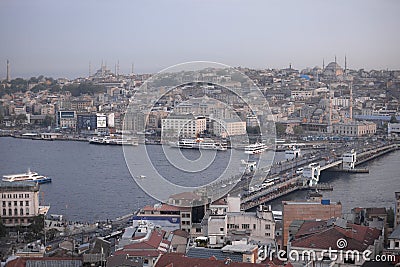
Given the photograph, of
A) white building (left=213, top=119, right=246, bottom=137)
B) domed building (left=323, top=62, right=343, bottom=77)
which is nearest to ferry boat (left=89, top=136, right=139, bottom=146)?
white building (left=213, top=119, right=246, bottom=137)

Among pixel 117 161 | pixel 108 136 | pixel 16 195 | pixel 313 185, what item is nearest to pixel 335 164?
pixel 313 185

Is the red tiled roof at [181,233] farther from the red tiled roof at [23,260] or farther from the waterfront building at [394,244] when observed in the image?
the waterfront building at [394,244]

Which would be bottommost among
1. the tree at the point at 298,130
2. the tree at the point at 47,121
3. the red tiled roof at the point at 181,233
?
the red tiled roof at the point at 181,233

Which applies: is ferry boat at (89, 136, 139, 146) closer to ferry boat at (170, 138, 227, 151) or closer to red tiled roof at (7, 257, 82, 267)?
ferry boat at (170, 138, 227, 151)

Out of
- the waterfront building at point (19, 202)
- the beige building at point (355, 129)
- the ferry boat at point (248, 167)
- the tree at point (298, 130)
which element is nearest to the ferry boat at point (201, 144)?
the tree at point (298, 130)

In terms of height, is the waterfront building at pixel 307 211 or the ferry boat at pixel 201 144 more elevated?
the ferry boat at pixel 201 144

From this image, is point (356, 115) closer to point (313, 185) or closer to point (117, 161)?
point (117, 161)
